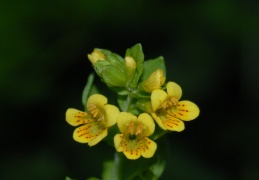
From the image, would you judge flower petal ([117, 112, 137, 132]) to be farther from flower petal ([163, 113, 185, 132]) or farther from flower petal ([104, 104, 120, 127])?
flower petal ([163, 113, 185, 132])

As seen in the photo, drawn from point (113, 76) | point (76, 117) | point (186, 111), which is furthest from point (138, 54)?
point (76, 117)

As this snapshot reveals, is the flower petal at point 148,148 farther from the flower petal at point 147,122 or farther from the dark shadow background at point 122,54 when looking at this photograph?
the dark shadow background at point 122,54

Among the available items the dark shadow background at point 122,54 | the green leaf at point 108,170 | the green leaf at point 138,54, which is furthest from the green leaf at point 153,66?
the dark shadow background at point 122,54

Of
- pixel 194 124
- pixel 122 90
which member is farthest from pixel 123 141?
pixel 194 124

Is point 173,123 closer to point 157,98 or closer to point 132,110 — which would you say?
point 157,98

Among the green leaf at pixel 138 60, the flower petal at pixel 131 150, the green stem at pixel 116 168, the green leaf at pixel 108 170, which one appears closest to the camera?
the flower petal at pixel 131 150
